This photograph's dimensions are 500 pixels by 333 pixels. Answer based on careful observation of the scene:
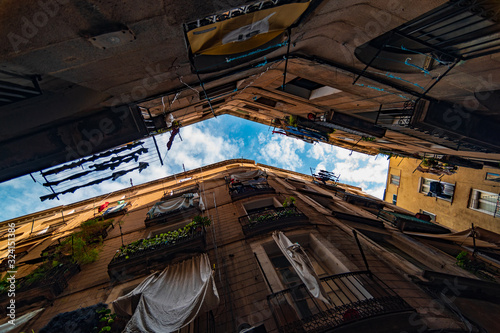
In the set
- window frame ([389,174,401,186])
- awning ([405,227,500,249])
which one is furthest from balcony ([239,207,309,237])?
window frame ([389,174,401,186])

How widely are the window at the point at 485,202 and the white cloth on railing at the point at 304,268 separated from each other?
20262mm

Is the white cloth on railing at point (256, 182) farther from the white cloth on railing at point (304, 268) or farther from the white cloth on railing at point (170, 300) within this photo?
the white cloth on railing at point (170, 300)

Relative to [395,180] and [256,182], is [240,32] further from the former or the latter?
[395,180]

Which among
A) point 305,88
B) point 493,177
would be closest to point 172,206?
point 305,88

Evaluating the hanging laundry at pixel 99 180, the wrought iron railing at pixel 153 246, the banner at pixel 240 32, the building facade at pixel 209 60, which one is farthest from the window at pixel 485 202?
the hanging laundry at pixel 99 180

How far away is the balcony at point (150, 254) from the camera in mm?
8484

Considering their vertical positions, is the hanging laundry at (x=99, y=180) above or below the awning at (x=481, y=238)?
above

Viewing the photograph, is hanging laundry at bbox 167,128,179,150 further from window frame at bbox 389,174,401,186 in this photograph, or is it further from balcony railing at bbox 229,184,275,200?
window frame at bbox 389,174,401,186

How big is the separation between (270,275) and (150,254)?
571 cm

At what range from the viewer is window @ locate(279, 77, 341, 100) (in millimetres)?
10664

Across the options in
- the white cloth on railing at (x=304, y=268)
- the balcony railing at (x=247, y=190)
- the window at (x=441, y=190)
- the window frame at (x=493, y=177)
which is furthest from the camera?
the window at (x=441, y=190)

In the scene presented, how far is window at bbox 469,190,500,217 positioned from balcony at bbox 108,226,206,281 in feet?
76.7

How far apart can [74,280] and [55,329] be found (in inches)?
166

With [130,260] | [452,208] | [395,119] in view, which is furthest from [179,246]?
[452,208]
